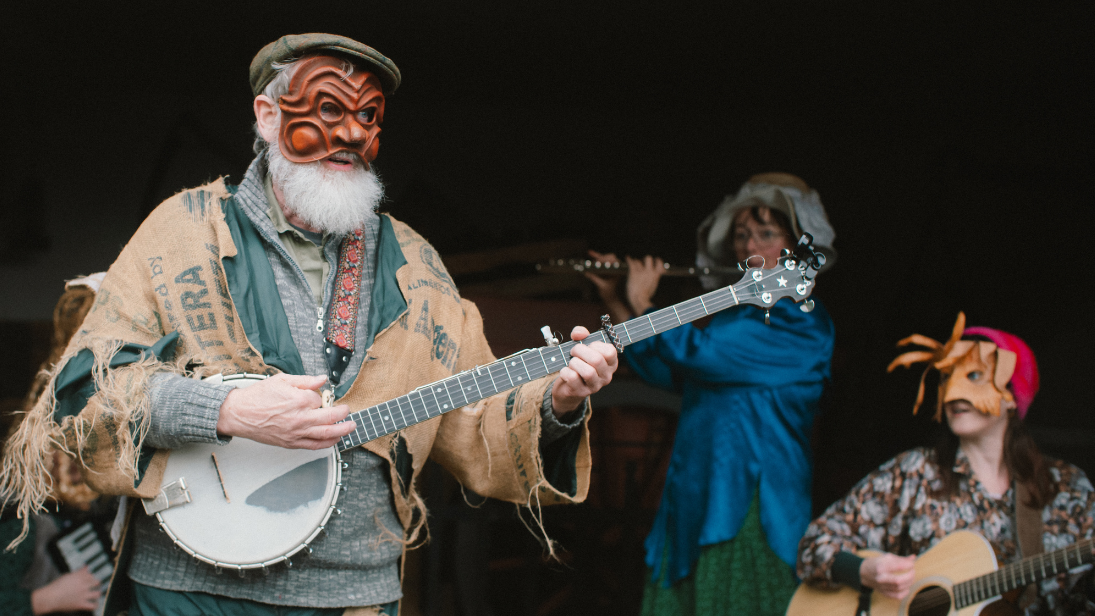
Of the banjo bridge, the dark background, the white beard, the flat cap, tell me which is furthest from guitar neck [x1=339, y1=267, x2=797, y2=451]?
the dark background

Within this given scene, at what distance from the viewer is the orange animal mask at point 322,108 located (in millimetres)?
1944

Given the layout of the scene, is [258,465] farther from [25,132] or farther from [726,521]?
[25,132]

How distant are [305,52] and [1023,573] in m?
2.48

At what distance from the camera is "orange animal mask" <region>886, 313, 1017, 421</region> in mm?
2619

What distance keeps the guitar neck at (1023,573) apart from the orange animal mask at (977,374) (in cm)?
47

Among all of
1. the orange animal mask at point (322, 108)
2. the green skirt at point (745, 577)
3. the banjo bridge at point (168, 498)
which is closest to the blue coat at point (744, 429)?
the green skirt at point (745, 577)

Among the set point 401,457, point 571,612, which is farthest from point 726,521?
point 401,457

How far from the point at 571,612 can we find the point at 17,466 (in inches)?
87.8

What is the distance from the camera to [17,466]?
168 centimetres

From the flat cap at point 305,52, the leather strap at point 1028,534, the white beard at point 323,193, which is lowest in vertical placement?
the leather strap at point 1028,534

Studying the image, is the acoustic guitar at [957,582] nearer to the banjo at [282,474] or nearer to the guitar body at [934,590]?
the guitar body at [934,590]

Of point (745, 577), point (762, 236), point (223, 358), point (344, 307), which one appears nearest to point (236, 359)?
point (223, 358)

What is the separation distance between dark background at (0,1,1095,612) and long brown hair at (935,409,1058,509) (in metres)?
0.50

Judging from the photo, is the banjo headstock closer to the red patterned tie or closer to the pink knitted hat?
the red patterned tie
